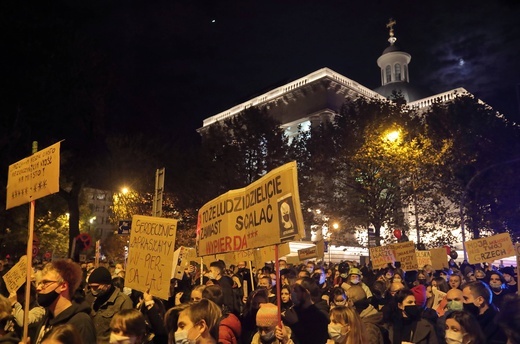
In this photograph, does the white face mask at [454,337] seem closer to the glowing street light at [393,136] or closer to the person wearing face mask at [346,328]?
the person wearing face mask at [346,328]

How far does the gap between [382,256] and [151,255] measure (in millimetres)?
9078

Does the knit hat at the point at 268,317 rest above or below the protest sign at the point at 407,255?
below

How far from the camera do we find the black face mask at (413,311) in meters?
6.15

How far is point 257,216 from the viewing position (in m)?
5.68

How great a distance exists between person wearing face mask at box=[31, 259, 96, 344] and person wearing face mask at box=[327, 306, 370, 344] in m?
2.08

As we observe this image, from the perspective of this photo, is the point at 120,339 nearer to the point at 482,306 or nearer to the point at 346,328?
the point at 346,328

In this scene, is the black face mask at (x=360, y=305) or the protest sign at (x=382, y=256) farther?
the protest sign at (x=382, y=256)

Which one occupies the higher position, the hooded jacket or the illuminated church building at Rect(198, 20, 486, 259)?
the illuminated church building at Rect(198, 20, 486, 259)

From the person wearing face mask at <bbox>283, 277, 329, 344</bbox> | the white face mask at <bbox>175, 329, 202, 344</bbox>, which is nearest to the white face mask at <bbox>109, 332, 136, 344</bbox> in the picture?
the white face mask at <bbox>175, 329, 202, 344</bbox>

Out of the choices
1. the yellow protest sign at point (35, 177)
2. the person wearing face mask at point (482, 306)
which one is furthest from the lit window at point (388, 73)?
the yellow protest sign at point (35, 177)

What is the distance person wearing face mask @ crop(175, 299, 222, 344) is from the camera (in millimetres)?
3980

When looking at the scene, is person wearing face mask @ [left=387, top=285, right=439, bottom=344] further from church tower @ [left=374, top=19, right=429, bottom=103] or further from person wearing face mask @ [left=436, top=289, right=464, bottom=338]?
church tower @ [left=374, top=19, right=429, bottom=103]

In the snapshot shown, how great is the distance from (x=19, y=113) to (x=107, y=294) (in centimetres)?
1583

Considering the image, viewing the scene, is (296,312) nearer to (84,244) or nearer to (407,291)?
(407,291)
